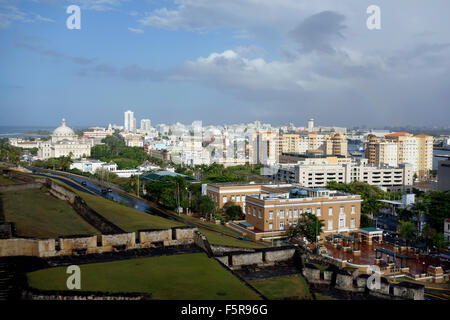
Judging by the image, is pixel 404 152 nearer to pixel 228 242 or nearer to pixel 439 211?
pixel 439 211

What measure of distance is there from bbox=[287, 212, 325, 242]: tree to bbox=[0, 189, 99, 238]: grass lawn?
1457 centimetres

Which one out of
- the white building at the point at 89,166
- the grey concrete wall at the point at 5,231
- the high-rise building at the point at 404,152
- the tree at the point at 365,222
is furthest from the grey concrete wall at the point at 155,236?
the high-rise building at the point at 404,152

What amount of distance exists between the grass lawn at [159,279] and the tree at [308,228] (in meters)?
16.2

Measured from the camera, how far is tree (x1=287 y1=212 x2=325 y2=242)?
26.8 meters

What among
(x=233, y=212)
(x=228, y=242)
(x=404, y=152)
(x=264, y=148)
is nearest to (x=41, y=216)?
(x=228, y=242)

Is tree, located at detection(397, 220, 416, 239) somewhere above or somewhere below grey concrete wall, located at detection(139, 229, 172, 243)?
below

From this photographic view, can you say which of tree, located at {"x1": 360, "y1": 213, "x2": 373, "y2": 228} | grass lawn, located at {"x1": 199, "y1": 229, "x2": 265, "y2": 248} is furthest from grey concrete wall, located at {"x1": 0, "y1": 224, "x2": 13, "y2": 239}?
tree, located at {"x1": 360, "y1": 213, "x2": 373, "y2": 228}

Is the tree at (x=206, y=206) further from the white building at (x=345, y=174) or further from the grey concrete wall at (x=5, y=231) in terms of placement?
the white building at (x=345, y=174)

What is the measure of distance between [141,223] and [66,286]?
9.25 m

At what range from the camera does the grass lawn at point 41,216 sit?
1440 cm

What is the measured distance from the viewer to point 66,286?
9.39 metres

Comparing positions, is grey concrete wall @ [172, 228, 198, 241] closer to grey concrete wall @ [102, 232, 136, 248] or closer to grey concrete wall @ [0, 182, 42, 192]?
grey concrete wall @ [102, 232, 136, 248]

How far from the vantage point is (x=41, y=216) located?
17.0 metres

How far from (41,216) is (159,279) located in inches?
358
